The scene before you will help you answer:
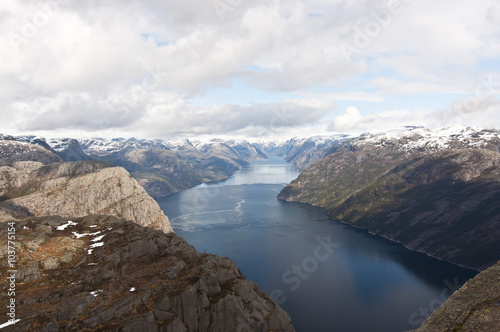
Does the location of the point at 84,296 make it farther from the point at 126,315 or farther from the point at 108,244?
the point at 108,244

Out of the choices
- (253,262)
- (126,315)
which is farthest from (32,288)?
(253,262)

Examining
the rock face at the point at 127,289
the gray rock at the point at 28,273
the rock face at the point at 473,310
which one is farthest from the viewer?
the gray rock at the point at 28,273

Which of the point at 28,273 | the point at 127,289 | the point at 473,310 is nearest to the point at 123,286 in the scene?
the point at 127,289

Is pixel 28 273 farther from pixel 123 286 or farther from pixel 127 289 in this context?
pixel 127 289

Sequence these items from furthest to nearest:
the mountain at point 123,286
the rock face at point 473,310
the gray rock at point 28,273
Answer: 1. the gray rock at point 28,273
2. the mountain at point 123,286
3. the rock face at point 473,310

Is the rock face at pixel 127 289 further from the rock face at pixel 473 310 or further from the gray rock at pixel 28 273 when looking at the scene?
the rock face at pixel 473 310

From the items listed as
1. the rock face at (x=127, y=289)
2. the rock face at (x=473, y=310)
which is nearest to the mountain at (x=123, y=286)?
the rock face at (x=127, y=289)

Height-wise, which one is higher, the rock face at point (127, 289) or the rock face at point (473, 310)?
the rock face at point (473, 310)
